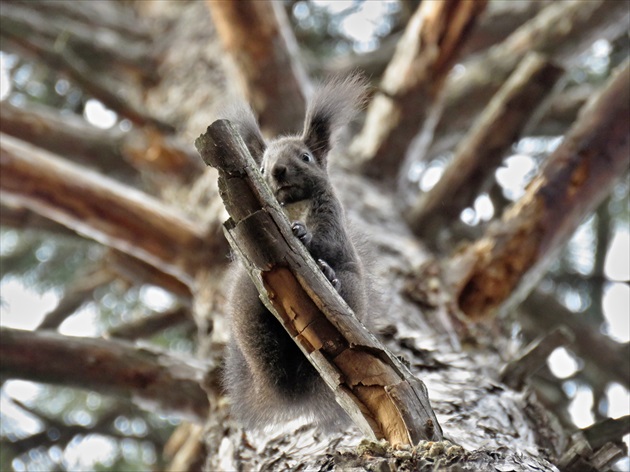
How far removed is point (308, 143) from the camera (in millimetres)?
2090

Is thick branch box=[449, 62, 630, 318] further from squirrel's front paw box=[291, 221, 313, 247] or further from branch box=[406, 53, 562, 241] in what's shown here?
squirrel's front paw box=[291, 221, 313, 247]

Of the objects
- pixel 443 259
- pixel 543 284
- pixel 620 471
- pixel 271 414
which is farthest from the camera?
pixel 543 284

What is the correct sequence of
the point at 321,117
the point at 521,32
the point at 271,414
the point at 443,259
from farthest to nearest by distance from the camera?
the point at 521,32, the point at 443,259, the point at 321,117, the point at 271,414

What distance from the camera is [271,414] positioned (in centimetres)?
168

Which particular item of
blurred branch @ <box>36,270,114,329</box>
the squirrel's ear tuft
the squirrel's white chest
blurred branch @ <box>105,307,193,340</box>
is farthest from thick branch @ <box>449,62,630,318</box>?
blurred branch @ <box>36,270,114,329</box>

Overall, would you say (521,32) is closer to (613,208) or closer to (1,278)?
(613,208)

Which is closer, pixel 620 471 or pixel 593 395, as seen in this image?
pixel 620 471

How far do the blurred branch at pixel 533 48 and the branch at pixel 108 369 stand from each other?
1792mm

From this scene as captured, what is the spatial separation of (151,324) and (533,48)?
2081 millimetres

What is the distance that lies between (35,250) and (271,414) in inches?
113

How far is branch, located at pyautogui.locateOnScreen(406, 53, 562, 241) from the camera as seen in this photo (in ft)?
9.00

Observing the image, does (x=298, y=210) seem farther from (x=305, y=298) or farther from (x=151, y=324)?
(x=151, y=324)

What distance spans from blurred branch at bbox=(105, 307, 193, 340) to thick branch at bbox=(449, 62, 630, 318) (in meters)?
1.39

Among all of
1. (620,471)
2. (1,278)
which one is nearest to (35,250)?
(1,278)
